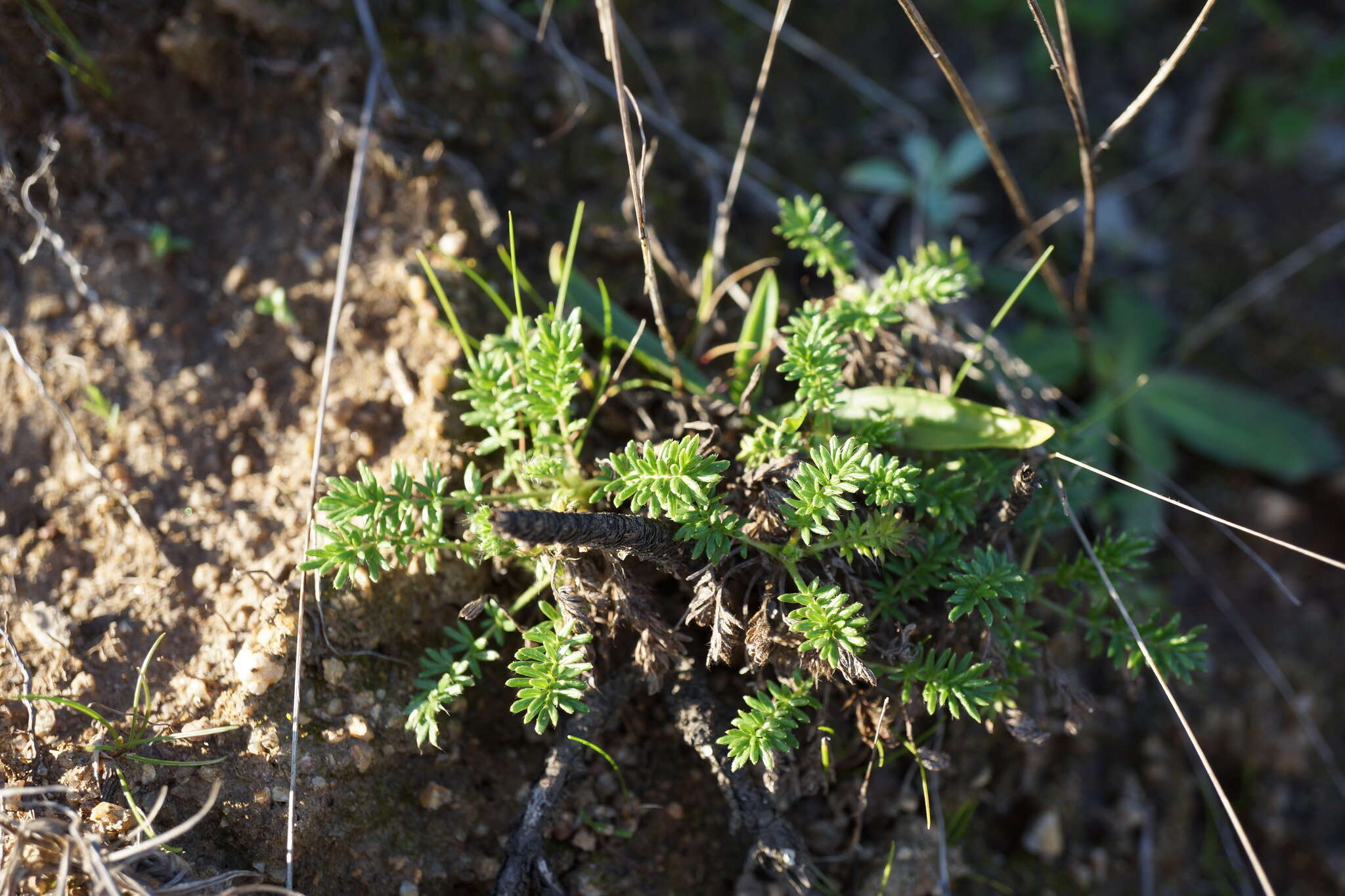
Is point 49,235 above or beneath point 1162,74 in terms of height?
beneath

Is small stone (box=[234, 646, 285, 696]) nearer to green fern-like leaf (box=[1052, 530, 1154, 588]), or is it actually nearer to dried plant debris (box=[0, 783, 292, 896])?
dried plant debris (box=[0, 783, 292, 896])

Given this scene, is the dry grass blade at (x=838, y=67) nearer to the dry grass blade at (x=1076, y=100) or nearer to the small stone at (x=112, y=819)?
the dry grass blade at (x=1076, y=100)

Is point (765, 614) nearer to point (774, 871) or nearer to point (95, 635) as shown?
point (774, 871)

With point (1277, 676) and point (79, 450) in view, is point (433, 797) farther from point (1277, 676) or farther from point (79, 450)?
point (1277, 676)

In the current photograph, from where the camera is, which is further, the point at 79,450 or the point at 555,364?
the point at 79,450

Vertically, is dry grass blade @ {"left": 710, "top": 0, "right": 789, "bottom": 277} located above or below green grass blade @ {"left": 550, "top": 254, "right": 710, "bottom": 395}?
above

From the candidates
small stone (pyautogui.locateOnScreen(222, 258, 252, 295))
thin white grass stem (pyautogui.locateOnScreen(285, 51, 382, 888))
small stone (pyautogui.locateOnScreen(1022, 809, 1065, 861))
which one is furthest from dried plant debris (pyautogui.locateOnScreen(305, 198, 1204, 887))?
small stone (pyautogui.locateOnScreen(222, 258, 252, 295))

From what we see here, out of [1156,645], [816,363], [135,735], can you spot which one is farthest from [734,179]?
[135,735]
